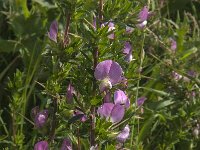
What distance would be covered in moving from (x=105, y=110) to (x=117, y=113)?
3 centimetres

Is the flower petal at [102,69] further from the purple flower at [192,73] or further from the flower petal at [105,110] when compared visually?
the purple flower at [192,73]

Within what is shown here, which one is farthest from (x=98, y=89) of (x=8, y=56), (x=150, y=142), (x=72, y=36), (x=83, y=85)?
(x=8, y=56)

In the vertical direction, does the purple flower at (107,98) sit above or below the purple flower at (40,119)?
above

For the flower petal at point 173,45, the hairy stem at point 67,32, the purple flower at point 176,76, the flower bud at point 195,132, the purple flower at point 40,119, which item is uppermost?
the hairy stem at point 67,32

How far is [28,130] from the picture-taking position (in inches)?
85.9

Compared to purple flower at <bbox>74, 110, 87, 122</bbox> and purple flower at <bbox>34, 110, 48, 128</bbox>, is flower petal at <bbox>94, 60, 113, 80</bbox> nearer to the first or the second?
purple flower at <bbox>74, 110, 87, 122</bbox>

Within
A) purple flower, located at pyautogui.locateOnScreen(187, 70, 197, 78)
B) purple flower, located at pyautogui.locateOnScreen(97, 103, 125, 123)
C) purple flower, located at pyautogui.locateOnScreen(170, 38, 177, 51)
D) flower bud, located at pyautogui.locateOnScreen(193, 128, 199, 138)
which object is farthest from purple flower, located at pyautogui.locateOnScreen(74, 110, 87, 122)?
purple flower, located at pyautogui.locateOnScreen(170, 38, 177, 51)

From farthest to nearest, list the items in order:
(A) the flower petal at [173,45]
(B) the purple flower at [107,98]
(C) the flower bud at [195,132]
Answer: (A) the flower petal at [173,45] → (C) the flower bud at [195,132] → (B) the purple flower at [107,98]

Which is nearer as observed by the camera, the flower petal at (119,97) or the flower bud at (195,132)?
the flower petal at (119,97)

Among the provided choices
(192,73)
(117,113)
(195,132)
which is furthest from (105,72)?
(192,73)

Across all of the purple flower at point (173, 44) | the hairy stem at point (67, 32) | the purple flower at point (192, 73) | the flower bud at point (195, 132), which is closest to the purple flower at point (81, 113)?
the hairy stem at point (67, 32)

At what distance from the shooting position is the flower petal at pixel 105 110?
131 centimetres

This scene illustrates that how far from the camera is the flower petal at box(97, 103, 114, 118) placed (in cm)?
131

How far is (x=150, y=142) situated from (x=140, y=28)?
1.63 ft
